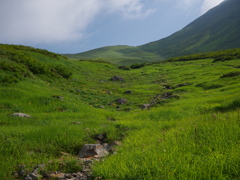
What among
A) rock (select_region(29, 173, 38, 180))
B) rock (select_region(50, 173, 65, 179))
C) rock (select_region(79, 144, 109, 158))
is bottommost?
rock (select_region(79, 144, 109, 158))

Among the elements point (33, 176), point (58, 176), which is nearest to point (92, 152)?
point (58, 176)

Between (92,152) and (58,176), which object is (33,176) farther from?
(92,152)

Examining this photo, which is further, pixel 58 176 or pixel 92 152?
pixel 92 152

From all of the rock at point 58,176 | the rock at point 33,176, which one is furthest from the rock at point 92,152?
the rock at point 33,176

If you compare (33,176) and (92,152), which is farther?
(92,152)

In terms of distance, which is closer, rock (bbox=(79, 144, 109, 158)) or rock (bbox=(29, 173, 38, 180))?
rock (bbox=(29, 173, 38, 180))

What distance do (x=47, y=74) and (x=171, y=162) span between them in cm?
2897

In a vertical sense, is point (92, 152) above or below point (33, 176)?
below

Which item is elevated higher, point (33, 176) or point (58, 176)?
point (33, 176)

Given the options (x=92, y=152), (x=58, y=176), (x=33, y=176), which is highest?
(x=33, y=176)

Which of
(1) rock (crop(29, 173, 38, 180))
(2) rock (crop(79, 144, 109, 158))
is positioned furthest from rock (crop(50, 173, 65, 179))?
(2) rock (crop(79, 144, 109, 158))

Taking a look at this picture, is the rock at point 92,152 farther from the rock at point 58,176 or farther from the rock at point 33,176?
the rock at point 33,176

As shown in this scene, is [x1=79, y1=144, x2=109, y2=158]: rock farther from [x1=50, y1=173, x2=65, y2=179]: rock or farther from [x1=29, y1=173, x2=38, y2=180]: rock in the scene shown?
[x1=29, y1=173, x2=38, y2=180]: rock

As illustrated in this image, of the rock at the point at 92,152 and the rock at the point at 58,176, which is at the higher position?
the rock at the point at 58,176
